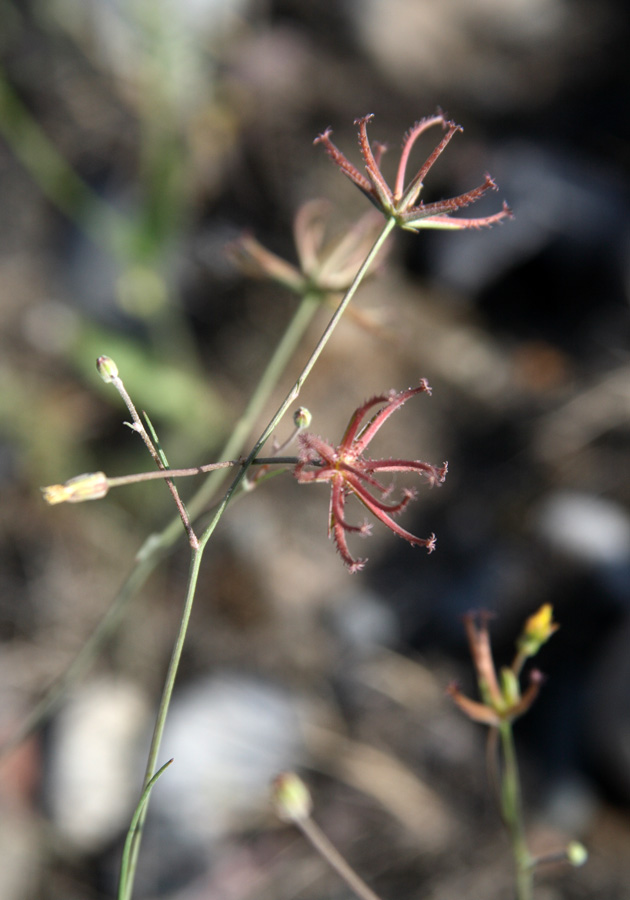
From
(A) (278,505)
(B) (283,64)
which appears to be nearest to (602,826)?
(A) (278,505)

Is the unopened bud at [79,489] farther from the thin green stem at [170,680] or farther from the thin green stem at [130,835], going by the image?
the thin green stem at [130,835]

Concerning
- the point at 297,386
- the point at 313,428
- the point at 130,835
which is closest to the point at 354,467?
the point at 297,386

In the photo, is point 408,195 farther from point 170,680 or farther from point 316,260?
point 170,680

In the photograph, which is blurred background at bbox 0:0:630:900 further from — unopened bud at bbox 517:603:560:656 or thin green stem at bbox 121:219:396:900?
thin green stem at bbox 121:219:396:900

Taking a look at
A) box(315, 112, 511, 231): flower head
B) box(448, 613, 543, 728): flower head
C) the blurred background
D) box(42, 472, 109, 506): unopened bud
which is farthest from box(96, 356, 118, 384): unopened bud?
the blurred background

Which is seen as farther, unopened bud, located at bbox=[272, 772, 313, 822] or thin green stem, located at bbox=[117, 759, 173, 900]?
unopened bud, located at bbox=[272, 772, 313, 822]

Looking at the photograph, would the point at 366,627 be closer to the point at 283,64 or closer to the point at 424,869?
the point at 424,869
